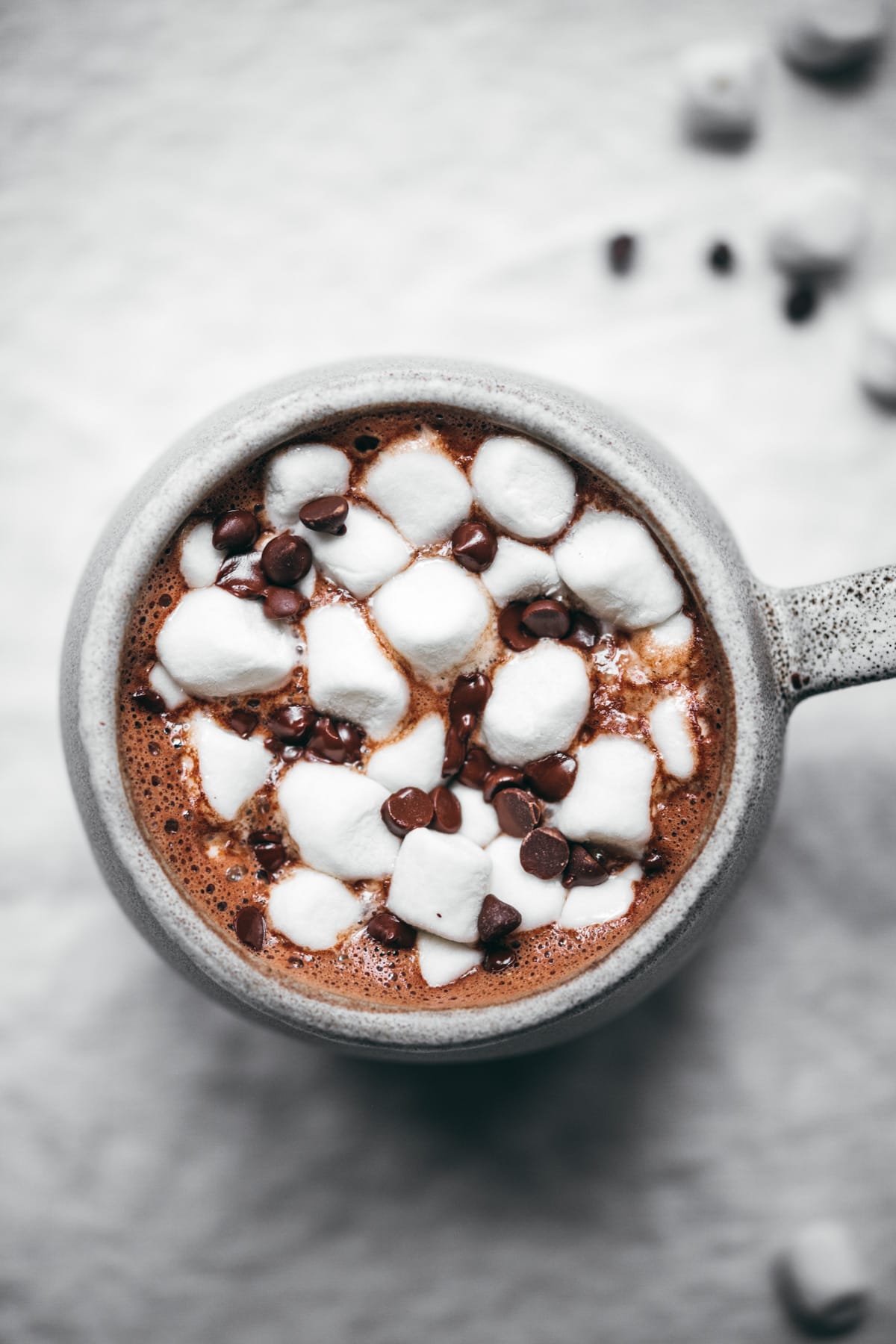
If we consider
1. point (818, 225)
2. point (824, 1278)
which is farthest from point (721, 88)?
point (824, 1278)

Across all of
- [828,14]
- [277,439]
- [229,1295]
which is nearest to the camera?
[277,439]

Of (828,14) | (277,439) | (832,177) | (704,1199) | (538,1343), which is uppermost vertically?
(828,14)

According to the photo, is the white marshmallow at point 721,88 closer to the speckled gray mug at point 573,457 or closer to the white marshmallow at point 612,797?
the speckled gray mug at point 573,457

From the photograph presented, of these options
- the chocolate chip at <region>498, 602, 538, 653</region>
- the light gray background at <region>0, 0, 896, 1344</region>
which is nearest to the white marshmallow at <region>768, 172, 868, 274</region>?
the light gray background at <region>0, 0, 896, 1344</region>

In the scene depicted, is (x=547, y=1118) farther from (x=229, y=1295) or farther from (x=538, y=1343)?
(x=229, y=1295)

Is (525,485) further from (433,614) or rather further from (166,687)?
(166,687)

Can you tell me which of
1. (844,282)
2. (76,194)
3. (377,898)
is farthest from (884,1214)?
(76,194)

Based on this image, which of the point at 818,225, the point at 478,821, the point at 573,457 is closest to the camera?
the point at 573,457
